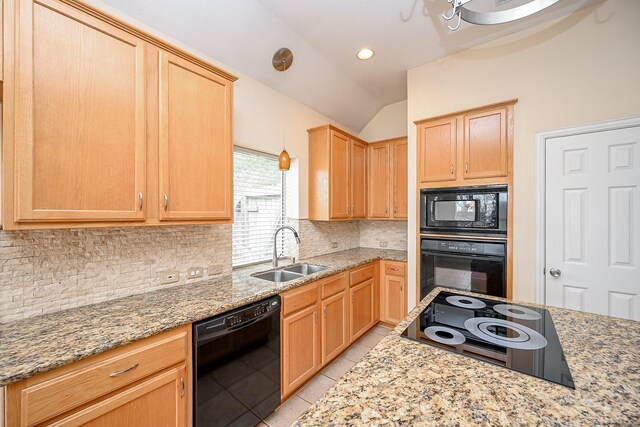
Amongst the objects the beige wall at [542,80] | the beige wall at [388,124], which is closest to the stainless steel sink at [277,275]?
the beige wall at [542,80]

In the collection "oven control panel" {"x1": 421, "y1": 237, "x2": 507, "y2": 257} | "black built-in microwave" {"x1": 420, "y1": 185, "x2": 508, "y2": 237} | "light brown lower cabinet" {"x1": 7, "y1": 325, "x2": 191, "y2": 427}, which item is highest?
"black built-in microwave" {"x1": 420, "y1": 185, "x2": 508, "y2": 237}

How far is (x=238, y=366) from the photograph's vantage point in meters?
1.57

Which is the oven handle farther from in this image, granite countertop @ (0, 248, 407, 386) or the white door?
granite countertop @ (0, 248, 407, 386)

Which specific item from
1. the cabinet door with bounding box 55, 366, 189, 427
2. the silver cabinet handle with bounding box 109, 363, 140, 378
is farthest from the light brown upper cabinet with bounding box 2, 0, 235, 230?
the cabinet door with bounding box 55, 366, 189, 427

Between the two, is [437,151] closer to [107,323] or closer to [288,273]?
[288,273]

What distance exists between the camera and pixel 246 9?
1.95m

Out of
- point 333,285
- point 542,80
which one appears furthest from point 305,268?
point 542,80

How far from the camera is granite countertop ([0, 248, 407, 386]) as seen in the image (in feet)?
3.14

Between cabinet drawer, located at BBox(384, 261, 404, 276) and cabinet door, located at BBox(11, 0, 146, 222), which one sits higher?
cabinet door, located at BBox(11, 0, 146, 222)

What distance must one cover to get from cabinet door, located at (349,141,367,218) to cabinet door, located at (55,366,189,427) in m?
2.53

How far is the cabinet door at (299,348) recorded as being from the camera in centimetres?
193

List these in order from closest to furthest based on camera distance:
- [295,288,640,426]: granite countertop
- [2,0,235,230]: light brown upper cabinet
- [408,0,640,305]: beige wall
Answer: [295,288,640,426]: granite countertop
[2,0,235,230]: light brown upper cabinet
[408,0,640,305]: beige wall

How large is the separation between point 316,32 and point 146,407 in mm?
2843

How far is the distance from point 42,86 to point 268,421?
229 centimetres
